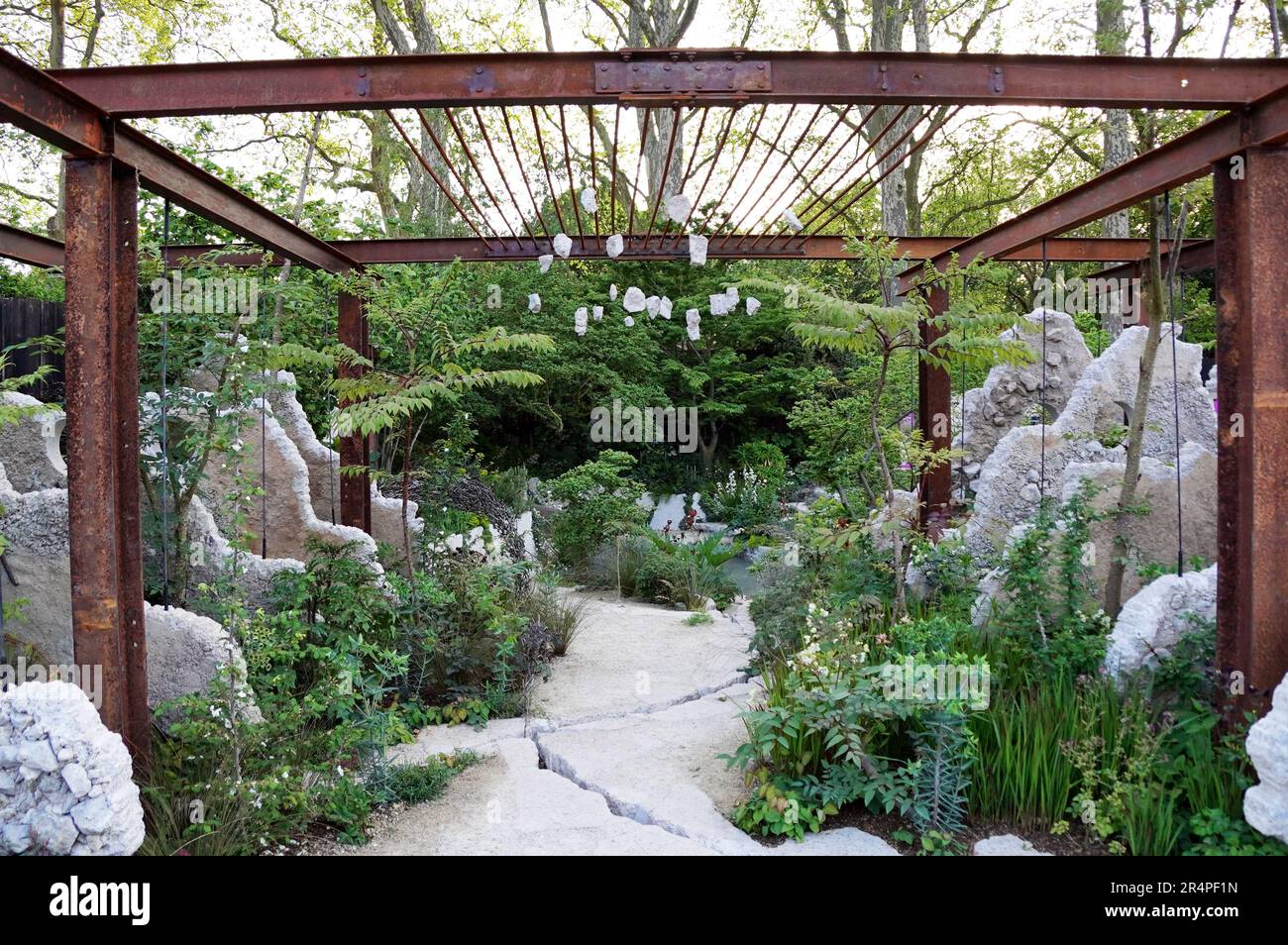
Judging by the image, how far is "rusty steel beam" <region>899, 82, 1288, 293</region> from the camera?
12.1 ft

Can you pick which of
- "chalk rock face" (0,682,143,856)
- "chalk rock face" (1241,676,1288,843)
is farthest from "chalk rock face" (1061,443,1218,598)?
"chalk rock face" (0,682,143,856)

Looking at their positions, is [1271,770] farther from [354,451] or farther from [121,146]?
[354,451]

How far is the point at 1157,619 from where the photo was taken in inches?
167

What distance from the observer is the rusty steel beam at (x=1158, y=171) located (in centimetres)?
368

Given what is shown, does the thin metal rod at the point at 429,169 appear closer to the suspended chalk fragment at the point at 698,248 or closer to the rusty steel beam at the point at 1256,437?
the suspended chalk fragment at the point at 698,248

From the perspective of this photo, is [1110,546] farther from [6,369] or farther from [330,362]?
[6,369]

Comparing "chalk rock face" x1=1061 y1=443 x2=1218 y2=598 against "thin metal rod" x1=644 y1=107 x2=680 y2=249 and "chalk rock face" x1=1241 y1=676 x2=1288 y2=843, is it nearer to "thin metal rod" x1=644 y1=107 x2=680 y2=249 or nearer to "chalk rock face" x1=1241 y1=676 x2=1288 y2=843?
"chalk rock face" x1=1241 y1=676 x2=1288 y2=843

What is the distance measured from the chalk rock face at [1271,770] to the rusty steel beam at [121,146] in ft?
16.0

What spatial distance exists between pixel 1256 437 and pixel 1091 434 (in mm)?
2514

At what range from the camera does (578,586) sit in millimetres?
9398

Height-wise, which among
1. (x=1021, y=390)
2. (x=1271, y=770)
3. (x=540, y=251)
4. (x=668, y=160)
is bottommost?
(x=1271, y=770)

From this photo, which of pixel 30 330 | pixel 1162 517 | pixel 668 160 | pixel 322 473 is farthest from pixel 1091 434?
pixel 30 330

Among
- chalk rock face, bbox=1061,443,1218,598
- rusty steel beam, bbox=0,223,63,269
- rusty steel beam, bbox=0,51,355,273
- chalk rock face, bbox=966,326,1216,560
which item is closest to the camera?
rusty steel beam, bbox=0,51,355,273

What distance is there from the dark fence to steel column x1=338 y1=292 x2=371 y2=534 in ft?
8.05
